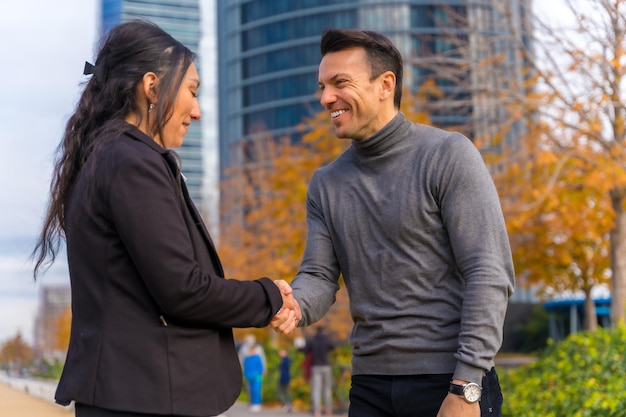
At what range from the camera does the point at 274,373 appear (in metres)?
22.7

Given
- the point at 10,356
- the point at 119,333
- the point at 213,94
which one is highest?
the point at 213,94

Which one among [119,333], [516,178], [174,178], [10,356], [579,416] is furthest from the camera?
[10,356]

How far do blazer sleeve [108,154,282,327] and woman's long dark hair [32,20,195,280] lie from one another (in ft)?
0.76

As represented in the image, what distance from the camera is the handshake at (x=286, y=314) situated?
3.10 meters

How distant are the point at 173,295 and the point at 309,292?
103 centimetres

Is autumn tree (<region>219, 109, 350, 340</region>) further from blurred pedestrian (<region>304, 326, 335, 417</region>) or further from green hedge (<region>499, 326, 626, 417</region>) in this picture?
green hedge (<region>499, 326, 626, 417</region>)

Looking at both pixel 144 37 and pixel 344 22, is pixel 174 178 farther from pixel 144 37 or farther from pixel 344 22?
pixel 344 22

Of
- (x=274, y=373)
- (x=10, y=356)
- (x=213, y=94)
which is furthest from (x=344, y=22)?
(x=274, y=373)

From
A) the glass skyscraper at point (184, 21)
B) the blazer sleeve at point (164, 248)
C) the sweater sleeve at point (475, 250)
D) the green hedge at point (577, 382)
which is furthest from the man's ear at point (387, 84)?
the glass skyscraper at point (184, 21)

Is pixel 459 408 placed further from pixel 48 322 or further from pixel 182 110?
pixel 48 322

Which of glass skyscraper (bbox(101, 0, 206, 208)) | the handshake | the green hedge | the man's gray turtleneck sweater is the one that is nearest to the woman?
the handshake

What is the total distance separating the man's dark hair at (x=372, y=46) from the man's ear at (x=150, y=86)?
930mm

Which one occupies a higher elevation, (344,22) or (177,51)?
(344,22)

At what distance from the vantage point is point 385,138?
11.2ft
